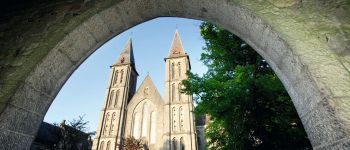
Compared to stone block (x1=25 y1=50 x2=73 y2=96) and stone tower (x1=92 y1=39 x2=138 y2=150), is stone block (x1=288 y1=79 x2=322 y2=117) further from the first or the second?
stone tower (x1=92 y1=39 x2=138 y2=150)

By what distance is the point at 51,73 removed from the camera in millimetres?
2299

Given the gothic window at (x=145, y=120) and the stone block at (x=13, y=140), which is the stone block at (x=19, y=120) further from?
the gothic window at (x=145, y=120)

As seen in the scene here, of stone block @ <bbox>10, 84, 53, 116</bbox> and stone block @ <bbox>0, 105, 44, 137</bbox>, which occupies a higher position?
stone block @ <bbox>10, 84, 53, 116</bbox>

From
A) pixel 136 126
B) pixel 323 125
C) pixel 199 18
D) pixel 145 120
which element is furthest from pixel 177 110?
pixel 323 125

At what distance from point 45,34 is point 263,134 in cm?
577

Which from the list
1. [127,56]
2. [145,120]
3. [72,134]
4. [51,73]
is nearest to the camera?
[51,73]

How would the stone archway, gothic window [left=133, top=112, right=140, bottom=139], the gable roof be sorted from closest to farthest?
the stone archway
gothic window [left=133, top=112, right=140, bottom=139]
the gable roof

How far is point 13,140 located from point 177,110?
25.5 m

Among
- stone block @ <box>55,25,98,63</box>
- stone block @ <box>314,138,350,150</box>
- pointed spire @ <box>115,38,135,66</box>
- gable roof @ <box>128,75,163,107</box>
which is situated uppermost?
pointed spire @ <box>115,38,135,66</box>

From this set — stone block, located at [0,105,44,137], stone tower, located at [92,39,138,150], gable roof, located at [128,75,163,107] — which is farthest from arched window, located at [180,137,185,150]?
stone block, located at [0,105,44,137]

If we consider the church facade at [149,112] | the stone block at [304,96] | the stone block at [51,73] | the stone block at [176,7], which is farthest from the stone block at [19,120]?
the church facade at [149,112]

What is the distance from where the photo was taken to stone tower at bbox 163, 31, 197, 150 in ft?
82.1

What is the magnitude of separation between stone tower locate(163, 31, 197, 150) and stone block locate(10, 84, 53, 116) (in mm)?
20040

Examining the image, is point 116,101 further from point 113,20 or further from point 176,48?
point 113,20
